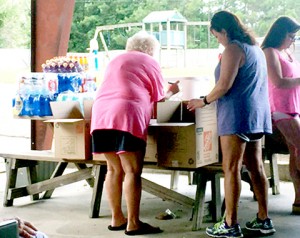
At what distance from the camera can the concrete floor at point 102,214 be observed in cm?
407

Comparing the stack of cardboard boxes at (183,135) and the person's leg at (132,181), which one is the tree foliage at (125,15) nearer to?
the stack of cardboard boxes at (183,135)

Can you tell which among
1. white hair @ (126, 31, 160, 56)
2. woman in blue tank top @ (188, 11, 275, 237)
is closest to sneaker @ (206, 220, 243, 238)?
woman in blue tank top @ (188, 11, 275, 237)

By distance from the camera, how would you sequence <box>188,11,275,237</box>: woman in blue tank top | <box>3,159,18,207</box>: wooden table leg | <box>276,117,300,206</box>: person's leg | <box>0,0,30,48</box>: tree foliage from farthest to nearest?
<box>0,0,30,48</box>: tree foliage → <box>3,159,18,207</box>: wooden table leg → <box>276,117,300,206</box>: person's leg → <box>188,11,275,237</box>: woman in blue tank top

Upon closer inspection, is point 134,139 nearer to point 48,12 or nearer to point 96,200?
point 96,200

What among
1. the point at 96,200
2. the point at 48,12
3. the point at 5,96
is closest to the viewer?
the point at 96,200

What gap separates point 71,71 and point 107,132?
1360mm

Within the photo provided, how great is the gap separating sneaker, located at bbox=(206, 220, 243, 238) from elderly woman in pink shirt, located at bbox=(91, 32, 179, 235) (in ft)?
1.43

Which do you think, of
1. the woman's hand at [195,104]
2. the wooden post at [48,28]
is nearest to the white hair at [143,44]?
the woman's hand at [195,104]

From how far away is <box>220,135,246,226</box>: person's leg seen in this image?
362 cm

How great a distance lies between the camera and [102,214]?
15.2 feet

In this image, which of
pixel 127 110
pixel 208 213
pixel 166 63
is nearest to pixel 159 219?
pixel 208 213

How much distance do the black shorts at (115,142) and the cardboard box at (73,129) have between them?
0.42 meters

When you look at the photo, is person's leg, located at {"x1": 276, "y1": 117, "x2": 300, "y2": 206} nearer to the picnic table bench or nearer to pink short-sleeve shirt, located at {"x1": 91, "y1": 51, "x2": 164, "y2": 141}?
the picnic table bench

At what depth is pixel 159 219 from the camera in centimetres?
444
